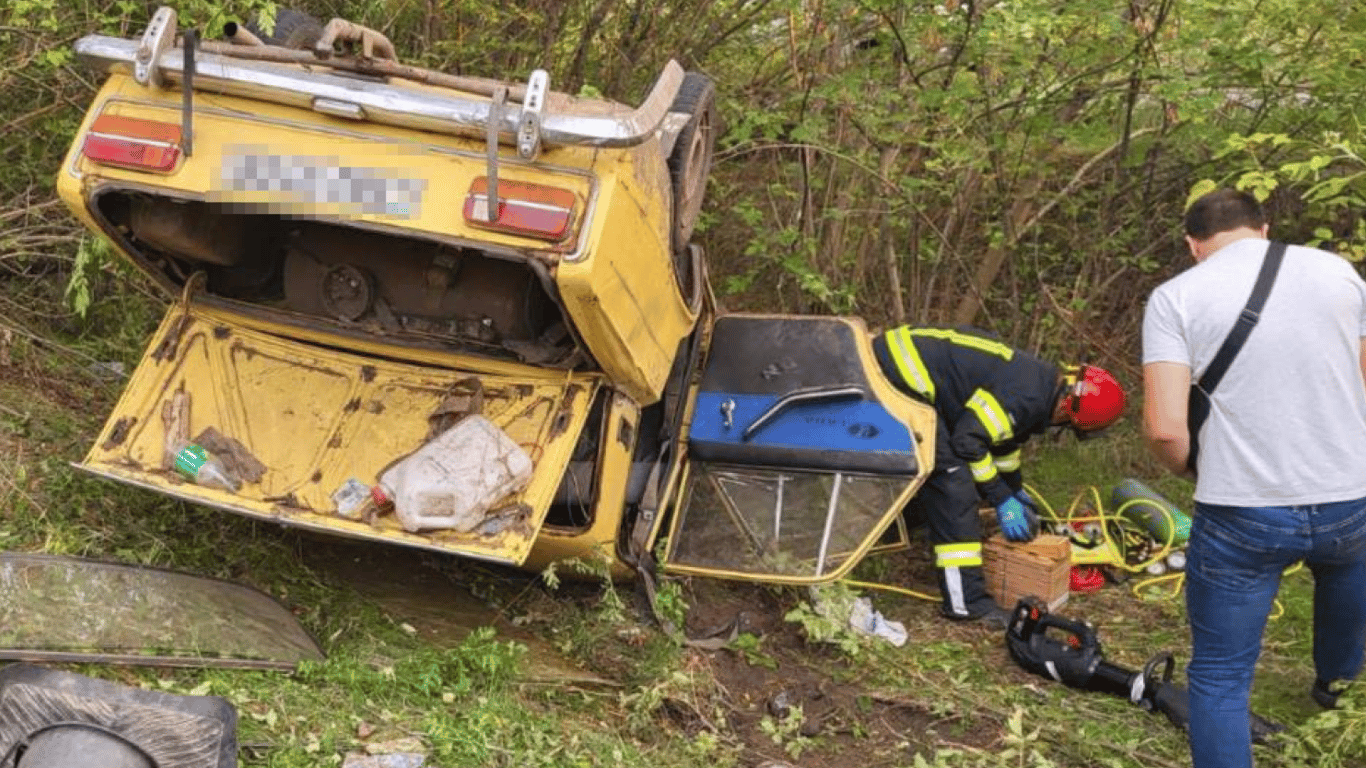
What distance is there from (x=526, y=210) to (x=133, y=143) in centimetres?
108

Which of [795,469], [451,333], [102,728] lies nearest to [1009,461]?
[795,469]

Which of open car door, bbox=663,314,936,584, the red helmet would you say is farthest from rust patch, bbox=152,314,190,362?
the red helmet

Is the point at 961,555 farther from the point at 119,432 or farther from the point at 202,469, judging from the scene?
the point at 119,432

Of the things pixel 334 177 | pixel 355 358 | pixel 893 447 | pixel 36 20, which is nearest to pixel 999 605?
pixel 893 447

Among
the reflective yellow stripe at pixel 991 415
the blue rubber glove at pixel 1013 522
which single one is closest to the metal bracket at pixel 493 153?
the reflective yellow stripe at pixel 991 415

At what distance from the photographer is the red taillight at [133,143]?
352 centimetres

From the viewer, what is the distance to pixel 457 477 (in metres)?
3.89

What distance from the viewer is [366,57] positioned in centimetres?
372

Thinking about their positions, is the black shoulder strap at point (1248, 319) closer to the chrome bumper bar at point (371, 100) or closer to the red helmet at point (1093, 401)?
the chrome bumper bar at point (371, 100)

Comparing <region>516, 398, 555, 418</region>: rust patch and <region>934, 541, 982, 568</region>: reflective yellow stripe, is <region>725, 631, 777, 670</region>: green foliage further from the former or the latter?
<region>516, 398, 555, 418</region>: rust patch

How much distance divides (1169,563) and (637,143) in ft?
11.2

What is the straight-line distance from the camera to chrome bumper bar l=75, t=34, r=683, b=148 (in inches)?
134

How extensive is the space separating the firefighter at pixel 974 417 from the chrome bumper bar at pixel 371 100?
203 cm

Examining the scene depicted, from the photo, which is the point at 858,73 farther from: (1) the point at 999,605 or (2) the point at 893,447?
(1) the point at 999,605
